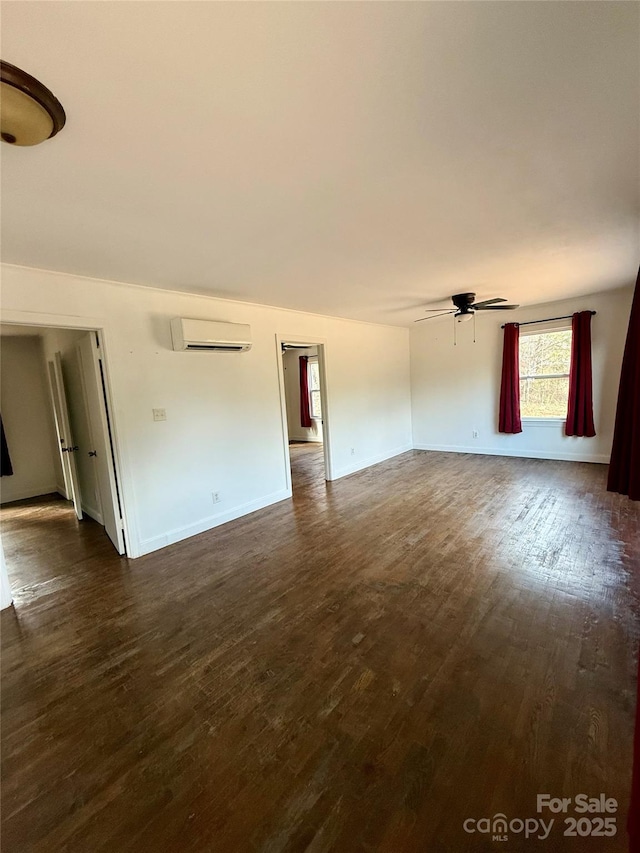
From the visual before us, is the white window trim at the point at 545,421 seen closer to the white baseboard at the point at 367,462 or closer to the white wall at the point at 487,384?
the white wall at the point at 487,384

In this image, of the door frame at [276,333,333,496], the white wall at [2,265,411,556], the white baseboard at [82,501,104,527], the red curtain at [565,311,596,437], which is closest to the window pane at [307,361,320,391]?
the white wall at [2,265,411,556]

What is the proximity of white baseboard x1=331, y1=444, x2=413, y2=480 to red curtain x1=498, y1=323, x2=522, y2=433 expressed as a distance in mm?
1884

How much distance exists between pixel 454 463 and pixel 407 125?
5331 mm

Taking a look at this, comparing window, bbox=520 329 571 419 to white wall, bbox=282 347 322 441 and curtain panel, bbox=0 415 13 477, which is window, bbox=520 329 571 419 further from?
curtain panel, bbox=0 415 13 477

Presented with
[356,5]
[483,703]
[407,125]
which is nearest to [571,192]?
[407,125]

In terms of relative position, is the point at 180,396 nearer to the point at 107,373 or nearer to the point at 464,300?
the point at 107,373

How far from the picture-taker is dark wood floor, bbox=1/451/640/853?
4.00ft

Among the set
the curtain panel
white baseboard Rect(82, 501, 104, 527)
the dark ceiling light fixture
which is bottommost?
white baseboard Rect(82, 501, 104, 527)

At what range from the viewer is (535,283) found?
4.05 m

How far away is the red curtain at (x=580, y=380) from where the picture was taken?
511 cm

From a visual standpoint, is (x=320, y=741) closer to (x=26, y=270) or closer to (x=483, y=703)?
(x=483, y=703)

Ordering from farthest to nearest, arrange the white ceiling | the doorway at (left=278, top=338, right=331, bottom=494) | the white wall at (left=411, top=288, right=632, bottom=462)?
the doorway at (left=278, top=338, right=331, bottom=494) → the white wall at (left=411, top=288, right=632, bottom=462) → the white ceiling

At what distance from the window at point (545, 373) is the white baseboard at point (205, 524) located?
4.41m

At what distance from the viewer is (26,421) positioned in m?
5.32
